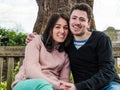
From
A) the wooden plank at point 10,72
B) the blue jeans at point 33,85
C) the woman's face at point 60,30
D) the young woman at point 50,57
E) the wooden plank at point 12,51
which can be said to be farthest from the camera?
the wooden plank at point 12,51

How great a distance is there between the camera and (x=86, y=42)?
436cm

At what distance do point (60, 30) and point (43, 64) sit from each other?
405mm

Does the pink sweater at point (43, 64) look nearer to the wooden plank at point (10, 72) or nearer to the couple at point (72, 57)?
the couple at point (72, 57)

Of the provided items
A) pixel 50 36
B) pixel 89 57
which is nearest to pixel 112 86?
pixel 89 57

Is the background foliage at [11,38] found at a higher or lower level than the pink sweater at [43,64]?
lower

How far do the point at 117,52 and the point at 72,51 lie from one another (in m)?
1.64

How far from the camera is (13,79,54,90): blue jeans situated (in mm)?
3902

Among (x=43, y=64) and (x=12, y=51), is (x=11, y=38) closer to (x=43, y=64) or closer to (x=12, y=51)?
(x=12, y=51)

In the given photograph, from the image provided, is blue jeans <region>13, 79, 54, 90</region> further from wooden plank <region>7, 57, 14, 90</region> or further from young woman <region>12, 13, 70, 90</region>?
wooden plank <region>7, 57, 14, 90</region>

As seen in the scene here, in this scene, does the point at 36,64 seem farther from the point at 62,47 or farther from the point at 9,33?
the point at 9,33

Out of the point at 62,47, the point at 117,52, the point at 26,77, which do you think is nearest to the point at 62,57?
the point at 62,47

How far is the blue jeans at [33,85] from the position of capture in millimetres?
3902

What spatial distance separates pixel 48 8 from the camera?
7.05m

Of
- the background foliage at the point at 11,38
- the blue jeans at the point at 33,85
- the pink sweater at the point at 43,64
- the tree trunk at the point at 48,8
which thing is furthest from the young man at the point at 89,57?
the background foliage at the point at 11,38
